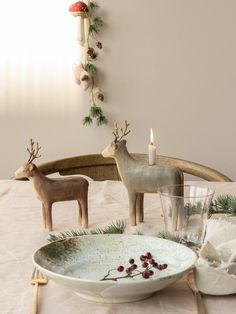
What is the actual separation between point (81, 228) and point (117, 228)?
12cm

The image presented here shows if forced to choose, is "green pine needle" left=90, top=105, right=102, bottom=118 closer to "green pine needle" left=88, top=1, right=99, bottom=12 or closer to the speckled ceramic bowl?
"green pine needle" left=88, top=1, right=99, bottom=12

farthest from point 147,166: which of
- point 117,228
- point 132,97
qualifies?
point 132,97

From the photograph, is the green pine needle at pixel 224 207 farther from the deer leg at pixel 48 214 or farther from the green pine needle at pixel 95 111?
the green pine needle at pixel 95 111

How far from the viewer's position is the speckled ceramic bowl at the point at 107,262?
738 mm

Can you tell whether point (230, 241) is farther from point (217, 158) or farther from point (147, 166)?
point (217, 158)

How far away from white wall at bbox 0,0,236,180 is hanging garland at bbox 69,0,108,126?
0.04 metres

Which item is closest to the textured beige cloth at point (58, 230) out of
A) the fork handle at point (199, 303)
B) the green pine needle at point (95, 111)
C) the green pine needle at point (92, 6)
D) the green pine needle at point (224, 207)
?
the fork handle at point (199, 303)

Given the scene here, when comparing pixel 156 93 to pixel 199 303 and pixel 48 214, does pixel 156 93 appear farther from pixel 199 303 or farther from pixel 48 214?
pixel 199 303

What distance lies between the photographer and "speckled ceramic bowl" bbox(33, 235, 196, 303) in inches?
29.0

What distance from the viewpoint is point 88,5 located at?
2.49 m

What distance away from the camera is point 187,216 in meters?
0.93

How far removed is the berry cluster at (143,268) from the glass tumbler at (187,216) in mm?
103

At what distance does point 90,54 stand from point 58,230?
1459 mm

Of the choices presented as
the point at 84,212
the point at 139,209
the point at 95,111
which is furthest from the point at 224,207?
the point at 95,111
